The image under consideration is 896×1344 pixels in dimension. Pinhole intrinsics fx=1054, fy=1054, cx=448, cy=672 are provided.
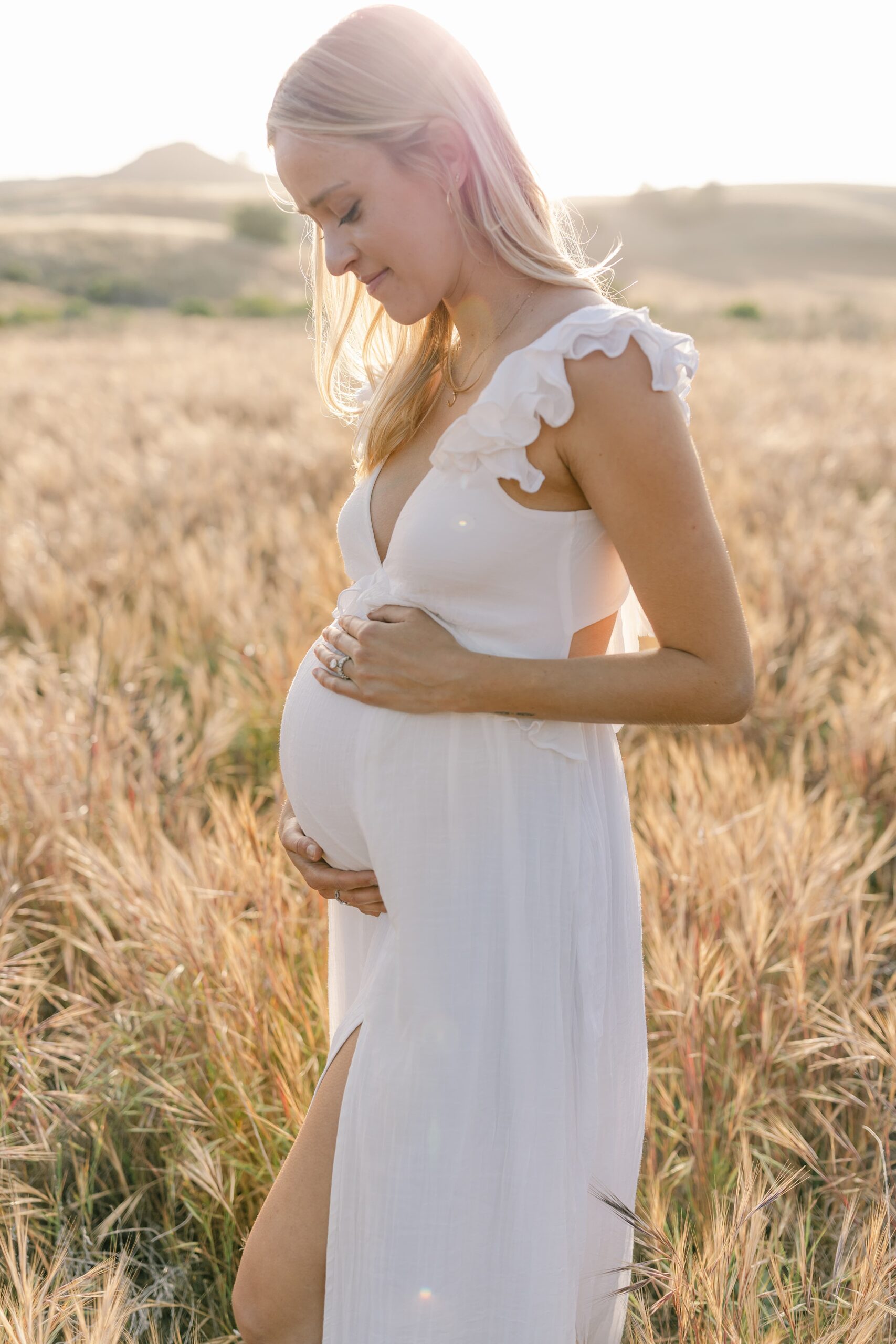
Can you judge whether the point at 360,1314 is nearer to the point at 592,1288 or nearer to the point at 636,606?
the point at 592,1288

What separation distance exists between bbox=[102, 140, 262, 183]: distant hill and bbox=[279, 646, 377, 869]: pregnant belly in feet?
443

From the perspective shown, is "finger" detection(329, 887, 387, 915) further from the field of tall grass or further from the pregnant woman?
the field of tall grass

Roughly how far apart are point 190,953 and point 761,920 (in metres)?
1.09

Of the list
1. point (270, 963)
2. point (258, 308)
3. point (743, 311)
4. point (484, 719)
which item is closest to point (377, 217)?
point (484, 719)

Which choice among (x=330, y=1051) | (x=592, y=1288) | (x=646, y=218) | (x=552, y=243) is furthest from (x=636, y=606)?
(x=646, y=218)

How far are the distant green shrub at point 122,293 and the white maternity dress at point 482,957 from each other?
41.0 meters

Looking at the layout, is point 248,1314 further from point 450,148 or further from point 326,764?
point 450,148

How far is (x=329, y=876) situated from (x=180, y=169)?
151m

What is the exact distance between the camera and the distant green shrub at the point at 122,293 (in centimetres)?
3825

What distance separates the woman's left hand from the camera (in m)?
1.33

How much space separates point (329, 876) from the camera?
1509 millimetres

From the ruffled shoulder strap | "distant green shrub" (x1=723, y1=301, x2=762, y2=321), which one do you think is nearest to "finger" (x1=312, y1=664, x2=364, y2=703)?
the ruffled shoulder strap

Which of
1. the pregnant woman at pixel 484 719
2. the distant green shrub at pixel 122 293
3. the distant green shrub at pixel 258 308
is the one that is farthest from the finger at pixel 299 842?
the distant green shrub at pixel 122 293

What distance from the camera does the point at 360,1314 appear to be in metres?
1.34
